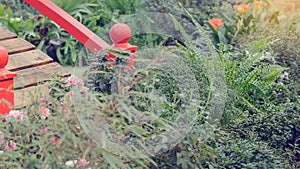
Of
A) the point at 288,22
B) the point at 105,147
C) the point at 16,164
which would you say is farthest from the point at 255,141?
the point at 288,22

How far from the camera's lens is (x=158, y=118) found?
2.41 meters

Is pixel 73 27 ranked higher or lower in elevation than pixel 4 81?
higher

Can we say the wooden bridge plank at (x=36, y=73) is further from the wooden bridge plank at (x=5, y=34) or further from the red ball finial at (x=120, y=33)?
the red ball finial at (x=120, y=33)

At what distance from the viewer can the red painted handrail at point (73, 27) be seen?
10.5ft

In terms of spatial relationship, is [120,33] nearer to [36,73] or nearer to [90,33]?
[90,33]

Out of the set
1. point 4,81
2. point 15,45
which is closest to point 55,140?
point 4,81

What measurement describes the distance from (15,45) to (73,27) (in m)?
0.98

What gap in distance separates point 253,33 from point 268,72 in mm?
1120

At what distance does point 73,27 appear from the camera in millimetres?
3463

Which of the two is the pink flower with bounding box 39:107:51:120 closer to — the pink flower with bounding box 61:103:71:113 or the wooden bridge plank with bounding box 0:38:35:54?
the pink flower with bounding box 61:103:71:113

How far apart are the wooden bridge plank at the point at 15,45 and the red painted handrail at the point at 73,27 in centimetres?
47

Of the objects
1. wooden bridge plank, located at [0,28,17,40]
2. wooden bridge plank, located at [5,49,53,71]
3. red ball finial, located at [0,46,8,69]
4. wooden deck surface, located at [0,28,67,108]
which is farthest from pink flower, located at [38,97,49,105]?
wooden bridge plank, located at [0,28,17,40]

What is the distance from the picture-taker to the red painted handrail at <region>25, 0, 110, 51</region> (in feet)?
10.5

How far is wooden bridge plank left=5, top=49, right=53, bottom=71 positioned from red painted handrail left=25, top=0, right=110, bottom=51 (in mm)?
434
